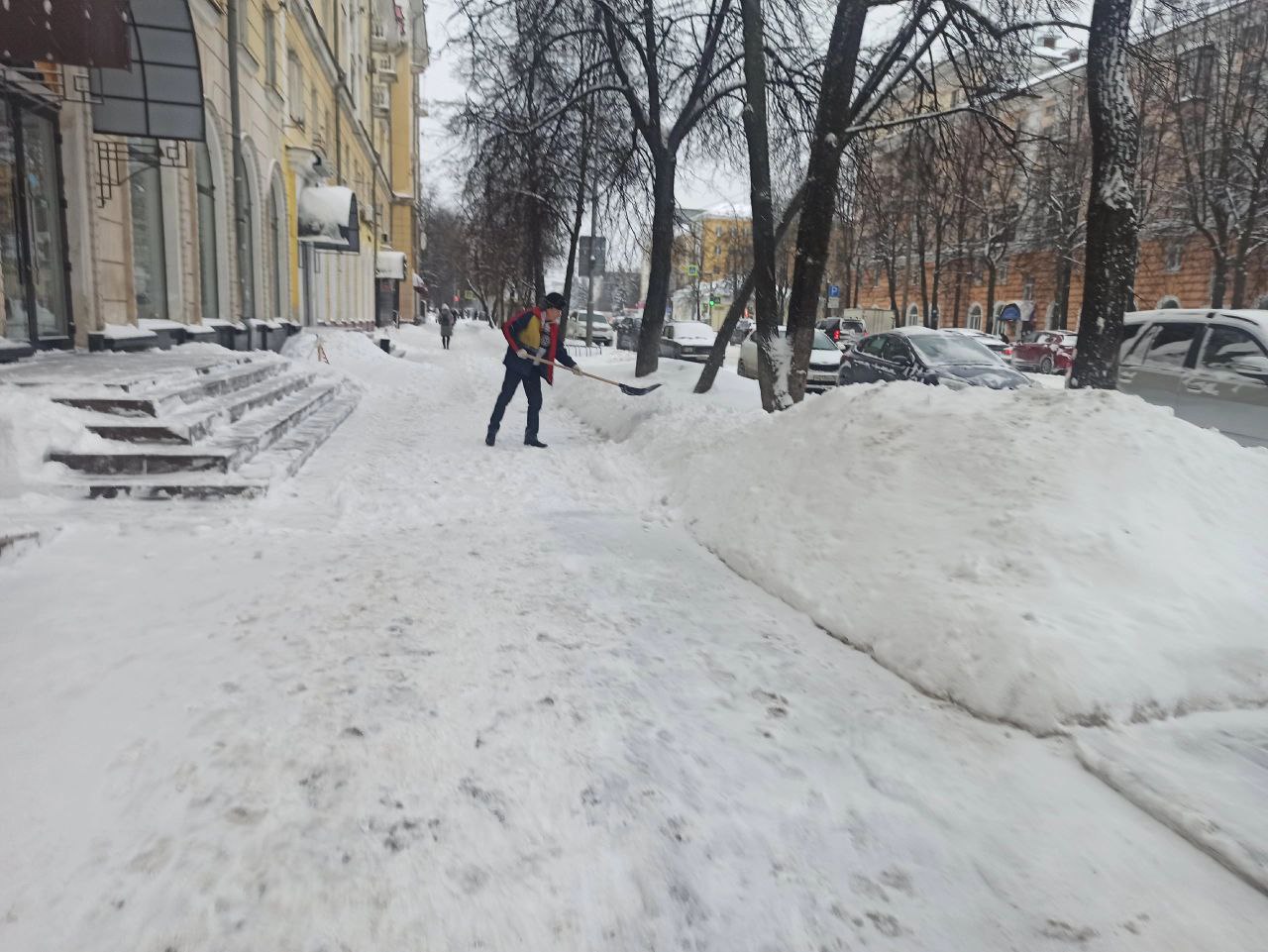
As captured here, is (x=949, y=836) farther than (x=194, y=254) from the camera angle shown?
No

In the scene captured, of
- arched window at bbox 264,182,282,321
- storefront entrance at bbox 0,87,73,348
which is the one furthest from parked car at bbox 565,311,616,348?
storefront entrance at bbox 0,87,73,348

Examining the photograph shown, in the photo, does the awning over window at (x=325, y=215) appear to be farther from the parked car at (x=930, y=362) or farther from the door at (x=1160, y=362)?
the door at (x=1160, y=362)

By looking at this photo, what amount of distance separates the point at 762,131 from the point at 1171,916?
843 cm

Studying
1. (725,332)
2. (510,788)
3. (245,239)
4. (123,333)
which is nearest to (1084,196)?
(725,332)

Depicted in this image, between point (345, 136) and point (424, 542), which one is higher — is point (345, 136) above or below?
above

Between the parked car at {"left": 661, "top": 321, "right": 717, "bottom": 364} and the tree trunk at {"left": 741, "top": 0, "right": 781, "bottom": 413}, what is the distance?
13755mm

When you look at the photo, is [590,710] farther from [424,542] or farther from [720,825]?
[424,542]

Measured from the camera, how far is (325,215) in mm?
19938

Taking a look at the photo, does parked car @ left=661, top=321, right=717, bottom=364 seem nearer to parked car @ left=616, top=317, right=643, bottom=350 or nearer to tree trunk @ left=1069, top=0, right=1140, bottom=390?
parked car @ left=616, top=317, right=643, bottom=350

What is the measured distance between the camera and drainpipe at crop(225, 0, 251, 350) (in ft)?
44.6

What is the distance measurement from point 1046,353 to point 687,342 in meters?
11.3

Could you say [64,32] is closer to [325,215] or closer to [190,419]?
[190,419]

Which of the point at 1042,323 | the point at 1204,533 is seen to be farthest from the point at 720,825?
the point at 1042,323

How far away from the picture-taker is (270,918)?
1850 mm
